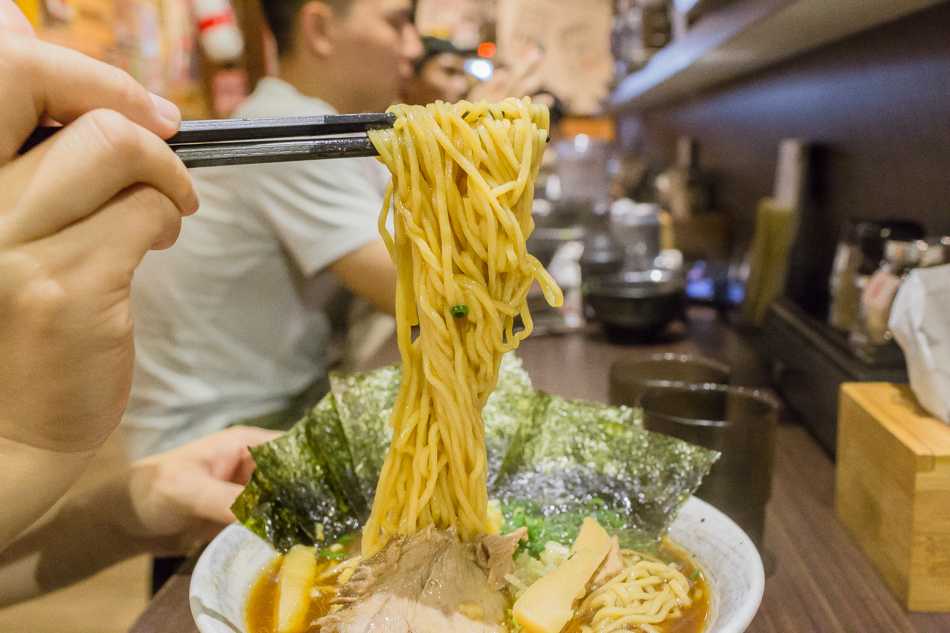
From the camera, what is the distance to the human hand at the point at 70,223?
71 centimetres

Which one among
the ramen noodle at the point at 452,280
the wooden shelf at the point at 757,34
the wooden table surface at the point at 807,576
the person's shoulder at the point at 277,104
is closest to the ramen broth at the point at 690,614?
the wooden table surface at the point at 807,576

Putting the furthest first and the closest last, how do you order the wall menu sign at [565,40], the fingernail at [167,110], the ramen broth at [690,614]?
the wall menu sign at [565,40] < the ramen broth at [690,614] < the fingernail at [167,110]

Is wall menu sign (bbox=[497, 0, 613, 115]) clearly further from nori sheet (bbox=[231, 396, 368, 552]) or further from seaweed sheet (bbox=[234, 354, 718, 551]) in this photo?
nori sheet (bbox=[231, 396, 368, 552])

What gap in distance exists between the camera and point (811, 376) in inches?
69.9

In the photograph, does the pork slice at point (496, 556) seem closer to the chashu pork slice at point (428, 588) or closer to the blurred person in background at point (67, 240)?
the chashu pork slice at point (428, 588)

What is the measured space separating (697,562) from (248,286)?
176 cm

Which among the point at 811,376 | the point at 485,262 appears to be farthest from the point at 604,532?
the point at 811,376

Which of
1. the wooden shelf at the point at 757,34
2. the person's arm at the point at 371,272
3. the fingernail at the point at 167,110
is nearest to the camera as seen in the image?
the fingernail at the point at 167,110

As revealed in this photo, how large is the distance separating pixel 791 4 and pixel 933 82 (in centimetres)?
45

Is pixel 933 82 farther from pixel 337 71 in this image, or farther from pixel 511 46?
pixel 511 46

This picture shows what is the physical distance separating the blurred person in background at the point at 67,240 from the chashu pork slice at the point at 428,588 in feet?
1.46

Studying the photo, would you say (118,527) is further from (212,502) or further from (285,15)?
(285,15)

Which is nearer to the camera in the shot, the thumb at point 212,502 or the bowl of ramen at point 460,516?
the bowl of ramen at point 460,516

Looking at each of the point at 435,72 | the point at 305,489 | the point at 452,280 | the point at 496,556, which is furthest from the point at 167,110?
the point at 435,72
